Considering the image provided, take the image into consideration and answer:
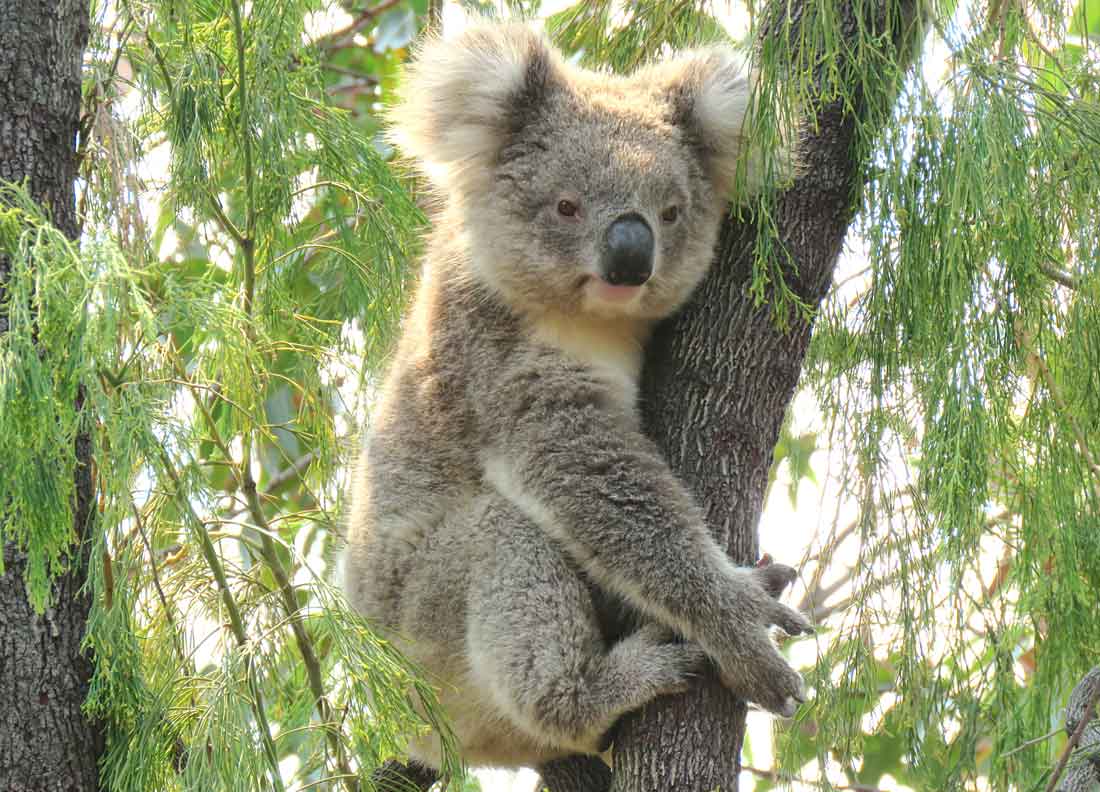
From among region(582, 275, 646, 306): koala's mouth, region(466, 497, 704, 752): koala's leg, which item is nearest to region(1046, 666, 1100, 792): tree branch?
region(466, 497, 704, 752): koala's leg

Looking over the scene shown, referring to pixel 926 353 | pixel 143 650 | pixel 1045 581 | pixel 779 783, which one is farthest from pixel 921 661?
pixel 143 650

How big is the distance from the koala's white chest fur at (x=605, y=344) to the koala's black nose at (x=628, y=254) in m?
0.20


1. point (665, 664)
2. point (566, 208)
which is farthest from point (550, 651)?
point (566, 208)

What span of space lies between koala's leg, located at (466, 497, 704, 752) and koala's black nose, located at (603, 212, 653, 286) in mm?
606

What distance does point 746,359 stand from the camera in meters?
2.80

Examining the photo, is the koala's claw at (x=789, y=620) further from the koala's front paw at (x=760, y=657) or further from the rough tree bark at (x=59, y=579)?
the rough tree bark at (x=59, y=579)

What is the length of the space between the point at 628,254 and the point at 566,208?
0.26 meters

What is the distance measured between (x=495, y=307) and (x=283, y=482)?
263 cm

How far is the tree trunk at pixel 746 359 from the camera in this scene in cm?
278

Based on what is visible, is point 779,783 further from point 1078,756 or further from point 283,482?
point 283,482

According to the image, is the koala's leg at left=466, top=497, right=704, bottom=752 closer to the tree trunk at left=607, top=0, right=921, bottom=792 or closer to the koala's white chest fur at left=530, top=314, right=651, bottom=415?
the tree trunk at left=607, top=0, right=921, bottom=792

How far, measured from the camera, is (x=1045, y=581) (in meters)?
3.14

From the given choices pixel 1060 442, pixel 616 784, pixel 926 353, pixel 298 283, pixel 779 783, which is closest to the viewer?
pixel 616 784

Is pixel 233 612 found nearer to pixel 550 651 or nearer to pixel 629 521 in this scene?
pixel 550 651
